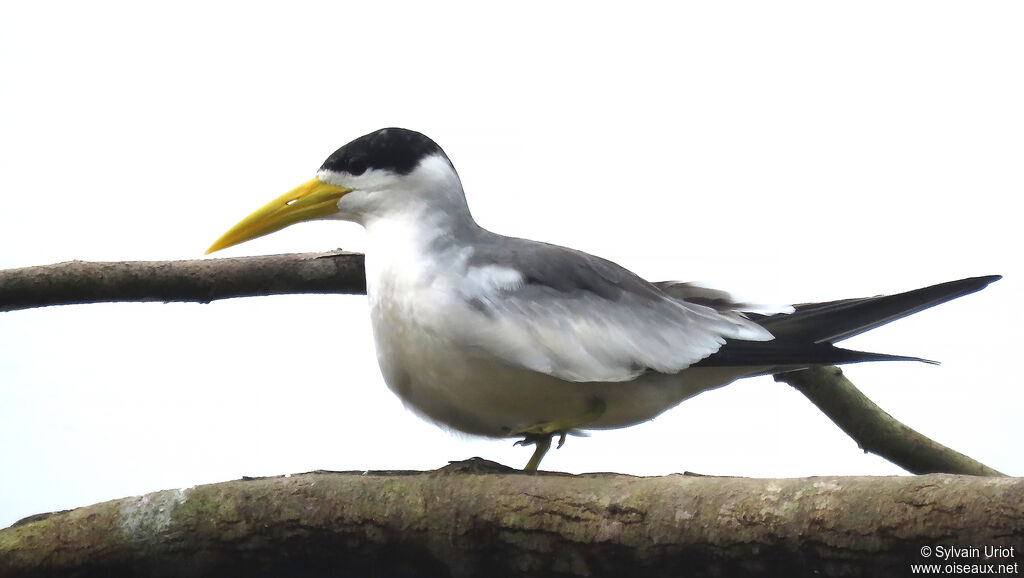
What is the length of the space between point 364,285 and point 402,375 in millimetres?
574

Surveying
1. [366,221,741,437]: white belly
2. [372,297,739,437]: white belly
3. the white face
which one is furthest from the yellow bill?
[372,297,739,437]: white belly

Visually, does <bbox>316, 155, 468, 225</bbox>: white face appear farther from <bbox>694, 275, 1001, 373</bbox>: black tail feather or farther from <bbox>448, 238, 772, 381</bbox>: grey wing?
<bbox>694, 275, 1001, 373</bbox>: black tail feather

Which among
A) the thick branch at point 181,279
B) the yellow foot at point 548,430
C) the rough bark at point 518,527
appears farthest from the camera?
the thick branch at point 181,279

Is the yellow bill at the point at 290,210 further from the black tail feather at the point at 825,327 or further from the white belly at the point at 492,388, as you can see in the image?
the black tail feather at the point at 825,327

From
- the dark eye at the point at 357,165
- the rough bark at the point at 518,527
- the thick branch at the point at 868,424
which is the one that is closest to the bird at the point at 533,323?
the dark eye at the point at 357,165

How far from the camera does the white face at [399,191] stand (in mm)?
2980

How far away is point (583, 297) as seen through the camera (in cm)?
280

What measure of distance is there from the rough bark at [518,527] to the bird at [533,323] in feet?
0.90

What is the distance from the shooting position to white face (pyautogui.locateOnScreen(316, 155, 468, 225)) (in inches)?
117

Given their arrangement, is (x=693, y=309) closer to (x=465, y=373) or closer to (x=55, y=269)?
(x=465, y=373)

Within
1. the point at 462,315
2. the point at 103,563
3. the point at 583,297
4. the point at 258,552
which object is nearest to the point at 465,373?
the point at 462,315

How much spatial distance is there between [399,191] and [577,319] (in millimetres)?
650

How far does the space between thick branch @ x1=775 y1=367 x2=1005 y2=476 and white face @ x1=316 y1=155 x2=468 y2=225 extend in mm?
1213

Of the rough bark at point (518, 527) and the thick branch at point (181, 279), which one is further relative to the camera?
the thick branch at point (181, 279)
